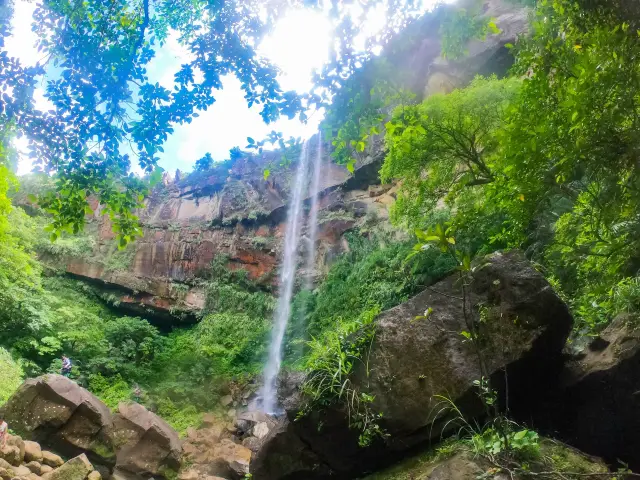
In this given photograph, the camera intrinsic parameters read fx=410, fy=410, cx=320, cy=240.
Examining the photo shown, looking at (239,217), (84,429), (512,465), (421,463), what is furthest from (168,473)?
(239,217)

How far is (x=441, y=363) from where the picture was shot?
12.8 feet

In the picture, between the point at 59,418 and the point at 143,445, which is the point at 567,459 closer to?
the point at 143,445

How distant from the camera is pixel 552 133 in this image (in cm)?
353

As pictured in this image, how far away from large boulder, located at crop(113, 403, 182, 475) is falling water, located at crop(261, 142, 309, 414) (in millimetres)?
4667

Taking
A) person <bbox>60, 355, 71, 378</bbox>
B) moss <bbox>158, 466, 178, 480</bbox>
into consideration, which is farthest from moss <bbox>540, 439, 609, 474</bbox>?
person <bbox>60, 355, 71, 378</bbox>

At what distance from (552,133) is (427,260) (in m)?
6.29

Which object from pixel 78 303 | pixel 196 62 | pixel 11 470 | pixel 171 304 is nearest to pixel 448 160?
pixel 196 62

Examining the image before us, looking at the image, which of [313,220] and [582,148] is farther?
[313,220]

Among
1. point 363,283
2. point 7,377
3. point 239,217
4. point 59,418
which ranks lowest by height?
point 59,418

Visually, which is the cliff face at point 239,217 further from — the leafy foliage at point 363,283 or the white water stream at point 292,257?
the leafy foliage at point 363,283

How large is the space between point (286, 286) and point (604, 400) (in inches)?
534

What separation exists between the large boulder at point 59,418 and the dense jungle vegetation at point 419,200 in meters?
1.72

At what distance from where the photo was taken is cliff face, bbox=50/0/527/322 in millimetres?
15062

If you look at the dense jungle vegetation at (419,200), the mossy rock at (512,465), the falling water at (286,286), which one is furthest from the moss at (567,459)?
the falling water at (286,286)
